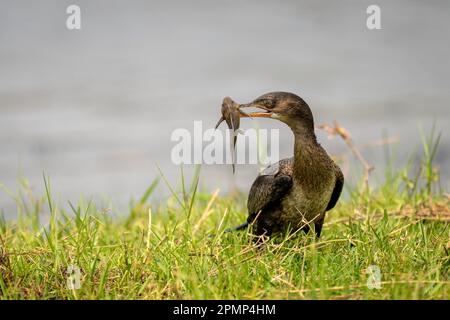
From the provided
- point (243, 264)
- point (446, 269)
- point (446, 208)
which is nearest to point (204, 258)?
point (243, 264)

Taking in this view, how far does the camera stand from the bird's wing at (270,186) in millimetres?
5195

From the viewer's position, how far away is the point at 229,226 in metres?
5.94

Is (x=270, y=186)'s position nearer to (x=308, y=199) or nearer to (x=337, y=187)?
(x=308, y=199)

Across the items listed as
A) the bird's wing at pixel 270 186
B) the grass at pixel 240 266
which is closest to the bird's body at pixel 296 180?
the bird's wing at pixel 270 186

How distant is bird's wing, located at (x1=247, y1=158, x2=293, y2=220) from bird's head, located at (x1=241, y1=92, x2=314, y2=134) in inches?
14.1

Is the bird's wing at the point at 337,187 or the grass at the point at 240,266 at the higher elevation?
the bird's wing at the point at 337,187

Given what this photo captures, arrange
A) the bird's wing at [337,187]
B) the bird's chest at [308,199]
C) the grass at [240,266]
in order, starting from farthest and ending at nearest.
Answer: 1. the bird's wing at [337,187]
2. the bird's chest at [308,199]
3. the grass at [240,266]

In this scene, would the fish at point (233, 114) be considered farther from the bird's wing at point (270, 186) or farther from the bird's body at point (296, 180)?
the bird's wing at point (270, 186)

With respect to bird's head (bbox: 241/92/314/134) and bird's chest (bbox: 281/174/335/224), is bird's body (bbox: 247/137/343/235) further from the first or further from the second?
bird's head (bbox: 241/92/314/134)

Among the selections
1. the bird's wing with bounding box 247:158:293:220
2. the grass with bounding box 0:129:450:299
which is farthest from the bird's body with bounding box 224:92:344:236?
the grass with bounding box 0:129:450:299

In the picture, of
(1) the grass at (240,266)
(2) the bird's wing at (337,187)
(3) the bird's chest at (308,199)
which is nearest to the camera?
(1) the grass at (240,266)

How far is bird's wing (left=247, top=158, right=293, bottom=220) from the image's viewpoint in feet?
17.0

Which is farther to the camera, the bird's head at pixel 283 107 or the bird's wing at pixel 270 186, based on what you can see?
the bird's wing at pixel 270 186
